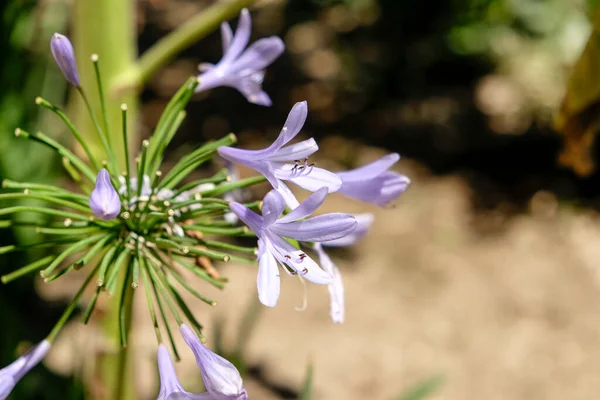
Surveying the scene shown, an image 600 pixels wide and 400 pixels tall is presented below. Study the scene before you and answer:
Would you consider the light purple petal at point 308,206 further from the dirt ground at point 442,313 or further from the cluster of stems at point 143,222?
the dirt ground at point 442,313

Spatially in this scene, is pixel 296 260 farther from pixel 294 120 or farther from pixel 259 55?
pixel 259 55

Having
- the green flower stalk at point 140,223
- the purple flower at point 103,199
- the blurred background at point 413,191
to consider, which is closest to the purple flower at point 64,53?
the green flower stalk at point 140,223

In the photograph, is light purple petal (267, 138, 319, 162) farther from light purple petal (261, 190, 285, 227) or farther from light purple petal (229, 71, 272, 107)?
light purple petal (229, 71, 272, 107)

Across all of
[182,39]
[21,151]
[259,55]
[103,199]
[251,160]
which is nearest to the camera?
[103,199]

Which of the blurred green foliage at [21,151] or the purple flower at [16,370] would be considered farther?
the blurred green foliage at [21,151]

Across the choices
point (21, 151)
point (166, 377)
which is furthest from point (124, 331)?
point (21, 151)

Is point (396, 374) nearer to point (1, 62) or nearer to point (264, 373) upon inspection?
point (264, 373)
